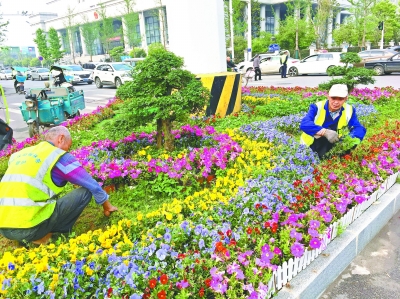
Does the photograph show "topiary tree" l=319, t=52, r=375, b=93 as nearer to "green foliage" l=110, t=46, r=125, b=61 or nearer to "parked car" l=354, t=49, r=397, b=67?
"parked car" l=354, t=49, r=397, b=67

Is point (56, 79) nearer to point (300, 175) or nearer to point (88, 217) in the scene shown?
point (88, 217)

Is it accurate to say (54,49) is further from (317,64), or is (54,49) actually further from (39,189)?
(39,189)

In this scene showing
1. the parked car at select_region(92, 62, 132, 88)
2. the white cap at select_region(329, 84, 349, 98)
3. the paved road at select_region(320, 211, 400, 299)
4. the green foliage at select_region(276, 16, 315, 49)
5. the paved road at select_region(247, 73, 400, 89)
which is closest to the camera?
the paved road at select_region(320, 211, 400, 299)

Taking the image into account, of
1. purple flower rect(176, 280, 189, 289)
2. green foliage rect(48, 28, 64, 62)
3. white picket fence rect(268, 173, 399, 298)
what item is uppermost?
green foliage rect(48, 28, 64, 62)

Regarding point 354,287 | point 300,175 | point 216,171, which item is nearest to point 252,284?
point 354,287

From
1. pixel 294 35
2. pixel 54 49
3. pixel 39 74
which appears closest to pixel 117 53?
pixel 54 49

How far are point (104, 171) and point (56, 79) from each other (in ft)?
24.1

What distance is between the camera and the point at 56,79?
33.1 feet

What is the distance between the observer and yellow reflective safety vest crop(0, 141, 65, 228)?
2562mm

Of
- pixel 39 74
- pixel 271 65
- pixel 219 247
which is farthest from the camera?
Result: pixel 39 74

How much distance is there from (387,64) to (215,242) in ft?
63.1

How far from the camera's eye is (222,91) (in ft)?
22.8

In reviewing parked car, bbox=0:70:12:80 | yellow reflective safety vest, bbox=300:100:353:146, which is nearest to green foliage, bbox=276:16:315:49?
parked car, bbox=0:70:12:80

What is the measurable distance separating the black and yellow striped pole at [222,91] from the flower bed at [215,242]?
3.11 metres
